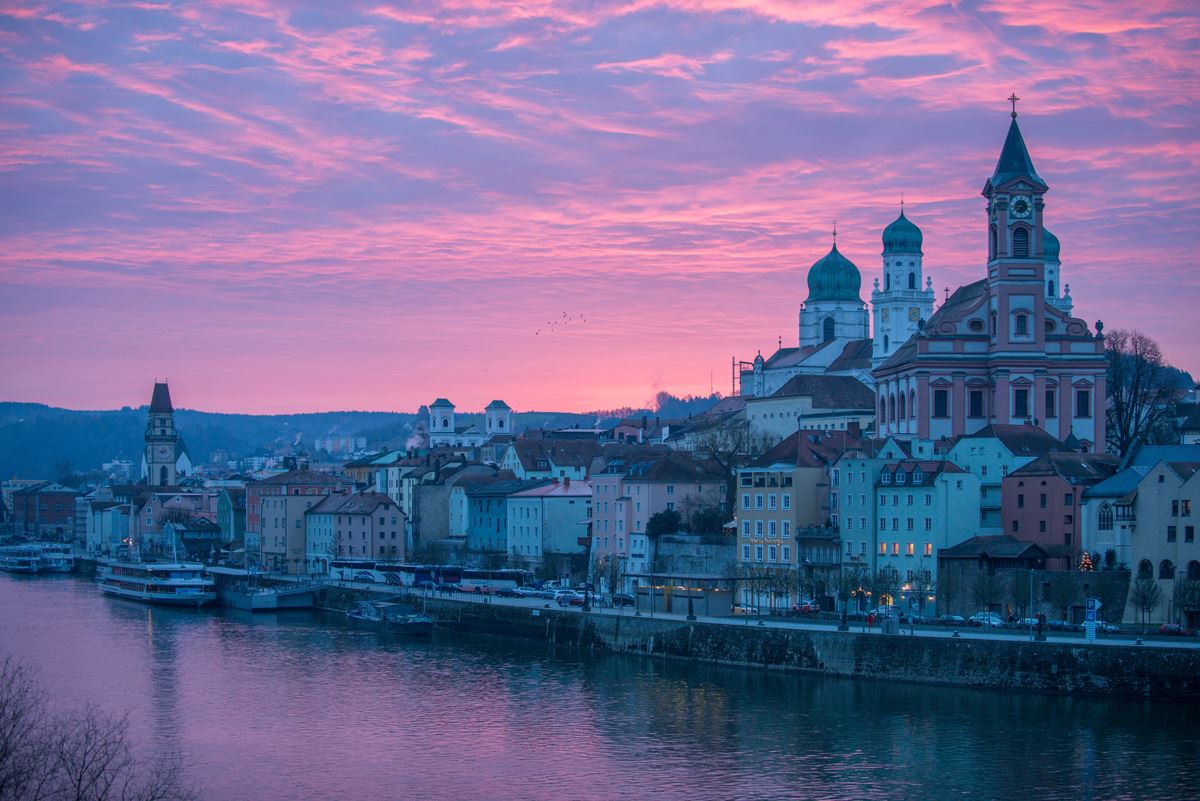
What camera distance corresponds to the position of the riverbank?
44.3m

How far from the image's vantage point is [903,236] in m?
114

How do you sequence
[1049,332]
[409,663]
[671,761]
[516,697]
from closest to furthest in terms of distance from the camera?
[671,761]
[516,697]
[409,663]
[1049,332]

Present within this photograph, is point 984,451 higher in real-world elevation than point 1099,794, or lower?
higher

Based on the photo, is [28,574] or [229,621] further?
[28,574]

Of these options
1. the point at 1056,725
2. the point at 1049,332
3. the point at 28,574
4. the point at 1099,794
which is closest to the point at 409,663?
the point at 1056,725

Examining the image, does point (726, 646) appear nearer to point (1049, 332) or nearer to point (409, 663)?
point (409, 663)

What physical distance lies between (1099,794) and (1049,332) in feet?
145

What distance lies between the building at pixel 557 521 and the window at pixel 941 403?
17527 mm

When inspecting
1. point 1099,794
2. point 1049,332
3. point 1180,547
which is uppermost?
point 1049,332

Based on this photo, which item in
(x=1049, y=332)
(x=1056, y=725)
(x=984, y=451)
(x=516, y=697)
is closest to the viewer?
(x=1056, y=725)

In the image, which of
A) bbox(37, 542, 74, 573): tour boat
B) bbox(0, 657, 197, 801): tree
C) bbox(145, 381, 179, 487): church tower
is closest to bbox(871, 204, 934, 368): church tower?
bbox(37, 542, 74, 573): tour boat

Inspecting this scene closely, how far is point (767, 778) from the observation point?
37156mm

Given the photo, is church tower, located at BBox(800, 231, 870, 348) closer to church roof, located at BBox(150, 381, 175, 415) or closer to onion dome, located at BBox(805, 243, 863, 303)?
onion dome, located at BBox(805, 243, 863, 303)

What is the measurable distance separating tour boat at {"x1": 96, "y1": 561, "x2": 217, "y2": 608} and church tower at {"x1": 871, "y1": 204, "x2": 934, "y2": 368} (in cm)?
4496
